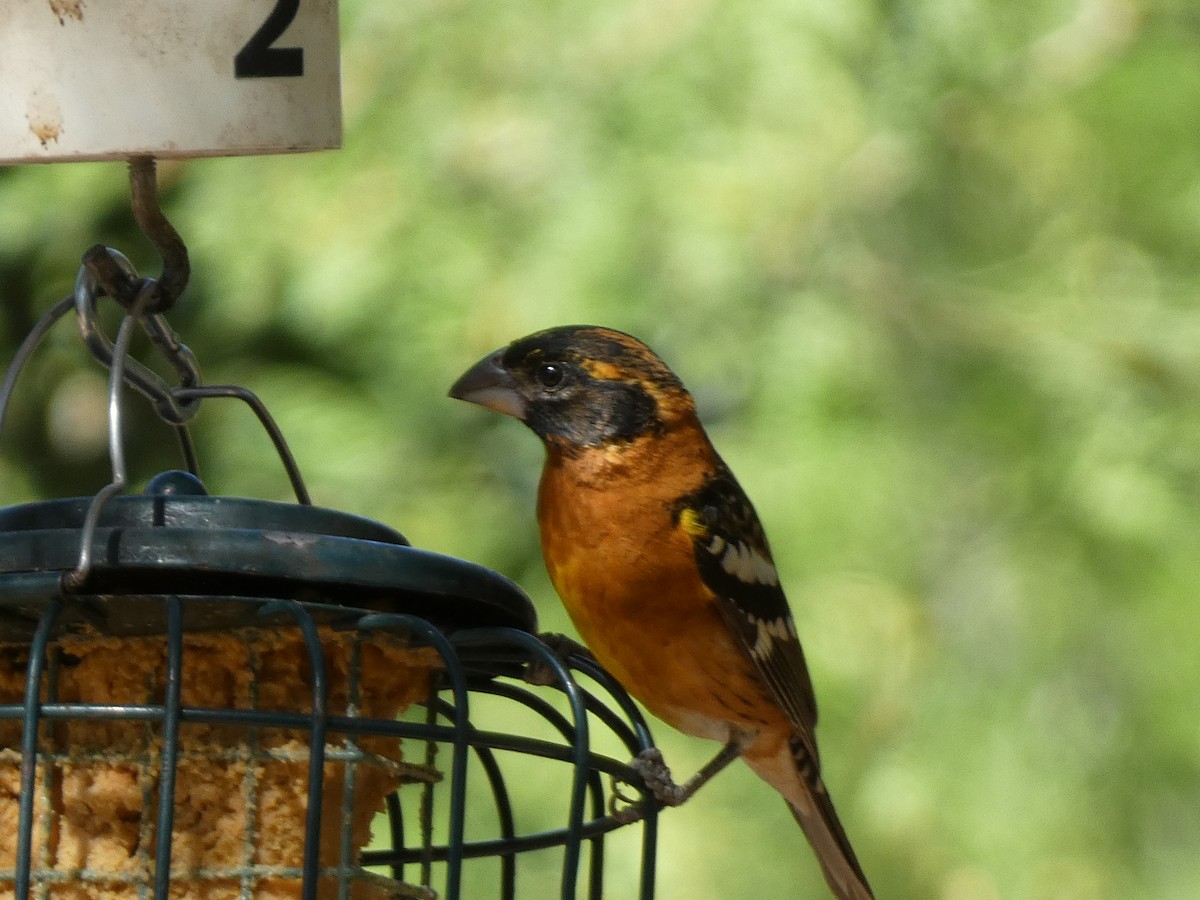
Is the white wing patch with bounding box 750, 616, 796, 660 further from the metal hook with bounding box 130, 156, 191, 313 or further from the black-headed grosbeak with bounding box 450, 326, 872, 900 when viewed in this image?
the metal hook with bounding box 130, 156, 191, 313

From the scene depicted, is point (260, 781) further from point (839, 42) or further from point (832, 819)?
point (839, 42)

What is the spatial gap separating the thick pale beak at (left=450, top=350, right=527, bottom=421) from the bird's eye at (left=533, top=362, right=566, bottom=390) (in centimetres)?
5

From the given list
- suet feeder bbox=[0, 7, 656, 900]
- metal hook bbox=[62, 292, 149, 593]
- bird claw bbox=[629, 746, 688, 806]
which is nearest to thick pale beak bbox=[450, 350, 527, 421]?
bird claw bbox=[629, 746, 688, 806]

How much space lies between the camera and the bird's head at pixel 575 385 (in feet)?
10.5

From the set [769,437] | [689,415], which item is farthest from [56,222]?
[689,415]

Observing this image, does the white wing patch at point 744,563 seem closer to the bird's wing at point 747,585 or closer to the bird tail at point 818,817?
the bird's wing at point 747,585

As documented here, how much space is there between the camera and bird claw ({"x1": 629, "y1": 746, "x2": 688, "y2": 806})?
2.57 m

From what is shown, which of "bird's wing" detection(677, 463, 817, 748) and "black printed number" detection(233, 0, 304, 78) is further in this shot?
"bird's wing" detection(677, 463, 817, 748)

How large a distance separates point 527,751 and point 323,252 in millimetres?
2675

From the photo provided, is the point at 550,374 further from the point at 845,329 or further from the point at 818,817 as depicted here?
the point at 845,329

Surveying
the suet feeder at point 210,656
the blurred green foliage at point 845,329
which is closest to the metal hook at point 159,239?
the suet feeder at point 210,656

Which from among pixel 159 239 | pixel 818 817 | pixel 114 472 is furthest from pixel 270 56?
pixel 818 817

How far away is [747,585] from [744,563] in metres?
0.04

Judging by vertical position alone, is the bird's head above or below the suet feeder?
above
